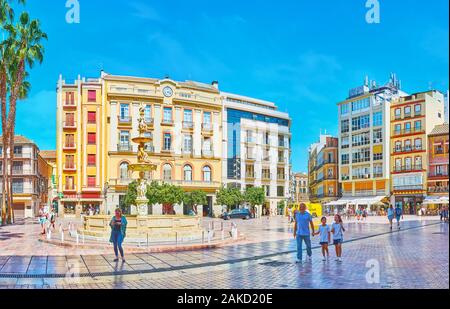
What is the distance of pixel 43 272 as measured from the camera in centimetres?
1125

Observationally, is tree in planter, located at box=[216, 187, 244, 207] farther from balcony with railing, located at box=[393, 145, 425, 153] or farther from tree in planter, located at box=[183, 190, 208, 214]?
balcony with railing, located at box=[393, 145, 425, 153]

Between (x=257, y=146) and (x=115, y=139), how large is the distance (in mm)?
21470

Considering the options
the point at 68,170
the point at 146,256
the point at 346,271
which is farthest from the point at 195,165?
the point at 346,271

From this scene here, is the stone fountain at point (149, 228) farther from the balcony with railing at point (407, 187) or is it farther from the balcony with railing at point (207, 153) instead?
the balcony with railing at point (407, 187)

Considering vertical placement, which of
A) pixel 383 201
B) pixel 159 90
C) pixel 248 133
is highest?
pixel 159 90

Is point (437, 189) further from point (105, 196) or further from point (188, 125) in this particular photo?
point (105, 196)

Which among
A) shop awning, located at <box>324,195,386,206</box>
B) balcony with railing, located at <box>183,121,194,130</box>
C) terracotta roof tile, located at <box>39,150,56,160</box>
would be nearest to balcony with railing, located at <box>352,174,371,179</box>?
shop awning, located at <box>324,195,386,206</box>

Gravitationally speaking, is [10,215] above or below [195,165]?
below

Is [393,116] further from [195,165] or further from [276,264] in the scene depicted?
[276,264]

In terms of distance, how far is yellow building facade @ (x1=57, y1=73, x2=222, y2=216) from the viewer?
5812 cm

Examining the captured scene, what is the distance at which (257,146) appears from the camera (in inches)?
2719

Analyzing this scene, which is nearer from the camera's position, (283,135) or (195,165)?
(195,165)

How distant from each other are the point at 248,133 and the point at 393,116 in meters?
20.5

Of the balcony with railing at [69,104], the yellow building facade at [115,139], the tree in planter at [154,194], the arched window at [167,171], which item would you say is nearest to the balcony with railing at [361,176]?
the yellow building facade at [115,139]
